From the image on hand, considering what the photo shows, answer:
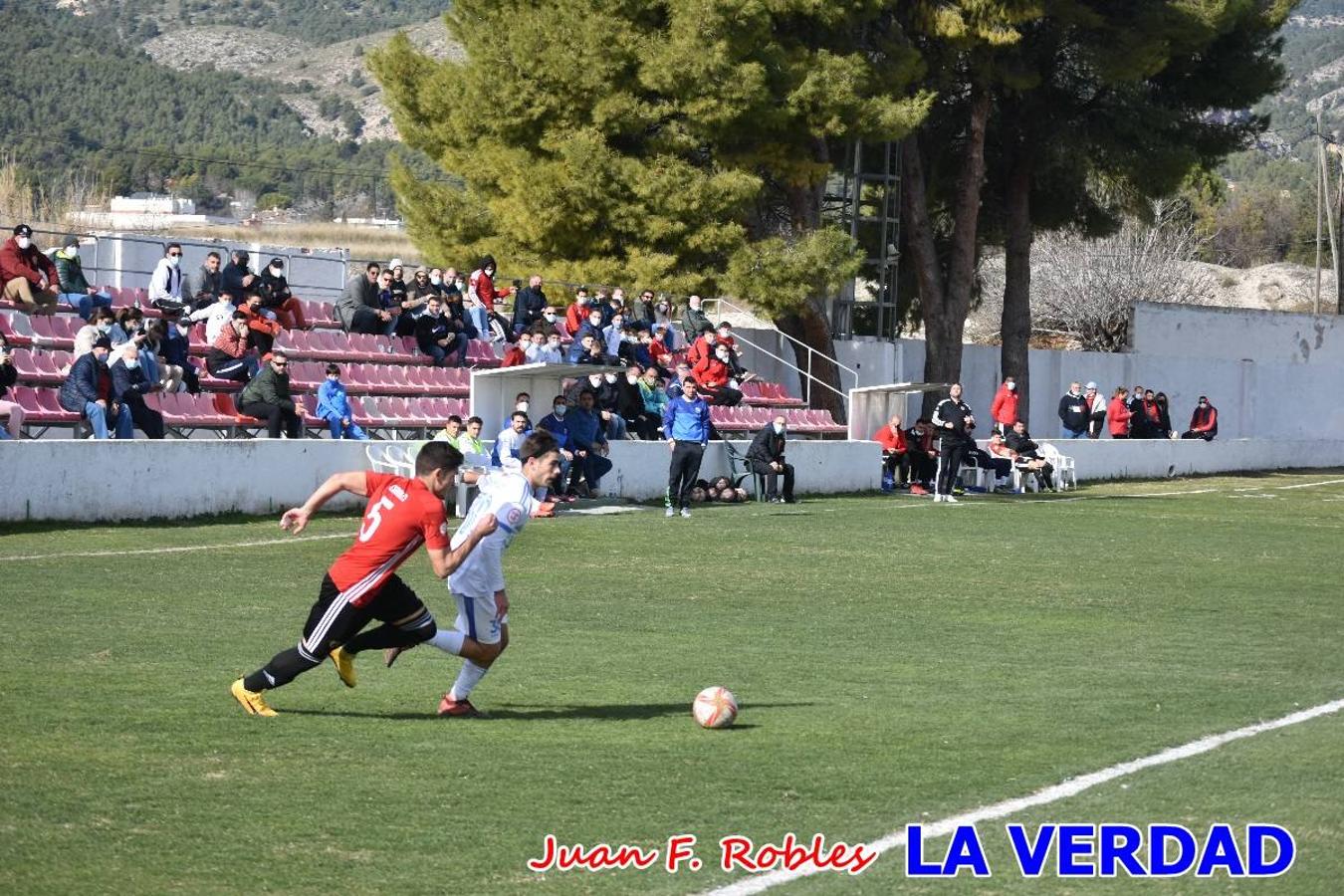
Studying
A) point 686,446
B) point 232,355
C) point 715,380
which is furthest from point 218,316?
point 715,380

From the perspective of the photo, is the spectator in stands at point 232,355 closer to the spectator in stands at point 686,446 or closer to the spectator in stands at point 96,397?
the spectator in stands at point 96,397

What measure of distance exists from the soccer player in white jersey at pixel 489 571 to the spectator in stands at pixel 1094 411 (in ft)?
107

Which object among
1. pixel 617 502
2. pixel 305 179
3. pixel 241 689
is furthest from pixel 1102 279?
pixel 305 179

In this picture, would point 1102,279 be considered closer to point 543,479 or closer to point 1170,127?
point 1170,127

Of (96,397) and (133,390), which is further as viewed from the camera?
(133,390)

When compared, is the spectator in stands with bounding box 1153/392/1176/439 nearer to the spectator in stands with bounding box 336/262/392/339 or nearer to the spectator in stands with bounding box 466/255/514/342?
the spectator in stands with bounding box 466/255/514/342

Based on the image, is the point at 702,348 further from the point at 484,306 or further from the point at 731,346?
the point at 484,306

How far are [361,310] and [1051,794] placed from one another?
23.4 meters

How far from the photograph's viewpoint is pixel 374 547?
9266mm

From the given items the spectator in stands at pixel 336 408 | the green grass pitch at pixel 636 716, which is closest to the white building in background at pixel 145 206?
the spectator in stands at pixel 336 408

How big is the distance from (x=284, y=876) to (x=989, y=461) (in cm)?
2786

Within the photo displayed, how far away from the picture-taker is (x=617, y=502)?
1033 inches

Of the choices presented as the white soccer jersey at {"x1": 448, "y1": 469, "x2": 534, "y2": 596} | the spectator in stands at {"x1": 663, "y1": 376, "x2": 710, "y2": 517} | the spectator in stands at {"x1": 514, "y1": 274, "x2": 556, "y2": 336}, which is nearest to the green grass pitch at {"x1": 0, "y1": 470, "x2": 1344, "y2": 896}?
the white soccer jersey at {"x1": 448, "y1": 469, "x2": 534, "y2": 596}

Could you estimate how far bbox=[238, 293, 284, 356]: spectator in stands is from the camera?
1040 inches
